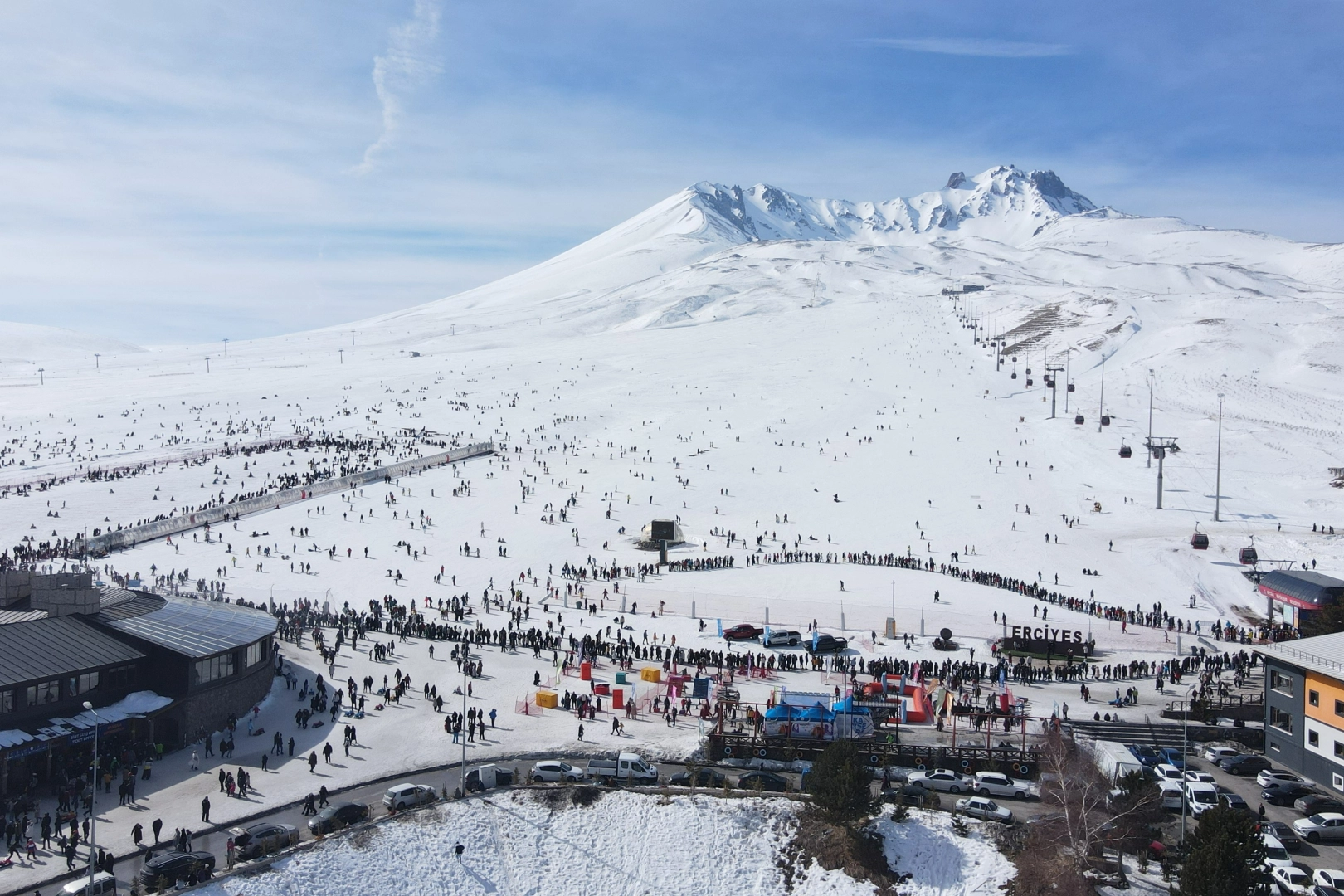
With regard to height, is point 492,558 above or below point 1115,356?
below

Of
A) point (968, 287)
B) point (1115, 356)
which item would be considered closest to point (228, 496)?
point (1115, 356)

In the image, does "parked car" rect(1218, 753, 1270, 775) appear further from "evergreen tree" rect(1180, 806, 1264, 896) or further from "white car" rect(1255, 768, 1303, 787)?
"evergreen tree" rect(1180, 806, 1264, 896)

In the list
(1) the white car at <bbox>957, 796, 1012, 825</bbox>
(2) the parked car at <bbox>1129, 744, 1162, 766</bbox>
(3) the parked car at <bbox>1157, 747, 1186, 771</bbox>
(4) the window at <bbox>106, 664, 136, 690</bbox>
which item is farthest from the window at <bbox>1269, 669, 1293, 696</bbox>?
(4) the window at <bbox>106, 664, 136, 690</bbox>

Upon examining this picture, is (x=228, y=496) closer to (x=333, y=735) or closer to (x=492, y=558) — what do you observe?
(x=492, y=558)

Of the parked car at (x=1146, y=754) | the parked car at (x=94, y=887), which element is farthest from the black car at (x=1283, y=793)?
the parked car at (x=94, y=887)

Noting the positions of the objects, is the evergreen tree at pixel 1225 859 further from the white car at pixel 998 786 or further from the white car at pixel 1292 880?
the white car at pixel 998 786

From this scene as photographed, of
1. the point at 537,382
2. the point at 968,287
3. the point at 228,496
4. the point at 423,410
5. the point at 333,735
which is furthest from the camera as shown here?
the point at 968,287
